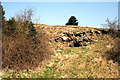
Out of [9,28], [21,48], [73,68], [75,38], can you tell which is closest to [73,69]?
[73,68]

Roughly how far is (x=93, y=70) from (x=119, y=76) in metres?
2.09

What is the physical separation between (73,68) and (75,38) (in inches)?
335

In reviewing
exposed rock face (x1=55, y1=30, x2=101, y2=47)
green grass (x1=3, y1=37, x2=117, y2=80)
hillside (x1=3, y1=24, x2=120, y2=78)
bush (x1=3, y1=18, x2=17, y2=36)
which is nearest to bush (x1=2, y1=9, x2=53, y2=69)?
bush (x1=3, y1=18, x2=17, y2=36)

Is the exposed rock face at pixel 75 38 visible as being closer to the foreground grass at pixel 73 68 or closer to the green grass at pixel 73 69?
the foreground grass at pixel 73 68

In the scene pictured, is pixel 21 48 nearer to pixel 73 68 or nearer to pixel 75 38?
pixel 73 68

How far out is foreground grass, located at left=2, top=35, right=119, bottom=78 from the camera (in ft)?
32.4

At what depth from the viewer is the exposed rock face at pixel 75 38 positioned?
60.9 feet

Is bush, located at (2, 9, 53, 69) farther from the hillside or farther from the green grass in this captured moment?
the green grass

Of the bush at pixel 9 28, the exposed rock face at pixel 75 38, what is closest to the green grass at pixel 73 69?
the bush at pixel 9 28

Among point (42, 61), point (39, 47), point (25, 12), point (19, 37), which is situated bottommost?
point (42, 61)

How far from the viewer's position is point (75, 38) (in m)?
19.4

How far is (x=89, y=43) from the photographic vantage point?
62.4ft

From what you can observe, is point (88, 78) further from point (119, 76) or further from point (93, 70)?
point (119, 76)

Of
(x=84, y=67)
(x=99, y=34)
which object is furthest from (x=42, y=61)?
(x=99, y=34)
